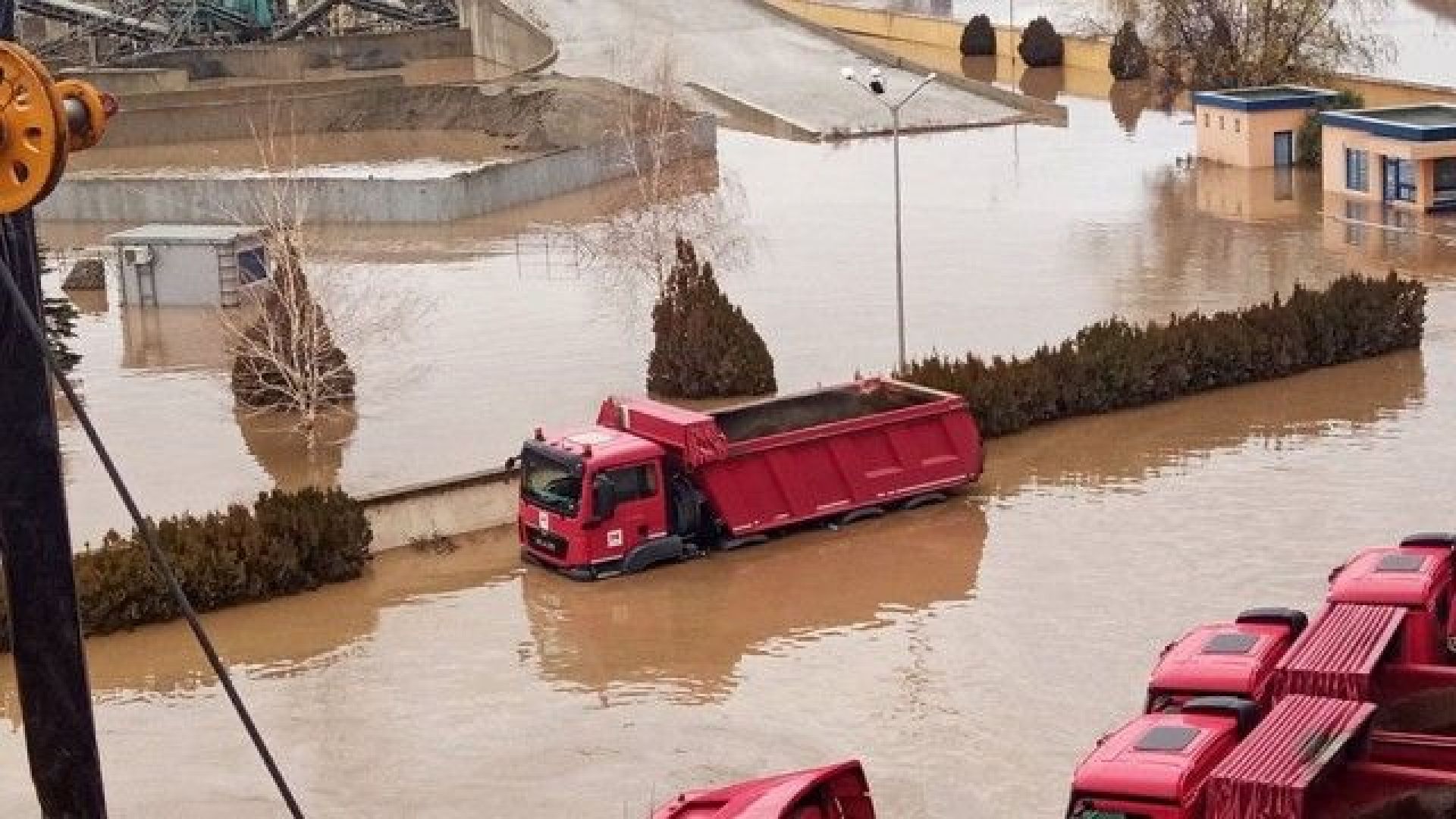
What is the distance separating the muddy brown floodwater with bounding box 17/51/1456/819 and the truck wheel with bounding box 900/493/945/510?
0.11 m

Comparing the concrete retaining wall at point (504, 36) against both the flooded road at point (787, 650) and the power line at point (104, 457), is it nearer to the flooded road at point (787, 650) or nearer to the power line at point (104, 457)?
the flooded road at point (787, 650)

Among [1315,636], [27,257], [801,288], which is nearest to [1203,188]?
[801,288]

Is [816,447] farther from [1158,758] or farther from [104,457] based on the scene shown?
[104,457]

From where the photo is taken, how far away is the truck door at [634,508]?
22.6 metres

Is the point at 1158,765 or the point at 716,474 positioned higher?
the point at 716,474

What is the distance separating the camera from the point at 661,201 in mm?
41125

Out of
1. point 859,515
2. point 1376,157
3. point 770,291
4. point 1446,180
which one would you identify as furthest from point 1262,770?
point 1376,157

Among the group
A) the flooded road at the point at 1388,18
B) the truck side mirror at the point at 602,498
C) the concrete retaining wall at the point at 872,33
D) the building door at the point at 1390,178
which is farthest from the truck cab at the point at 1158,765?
the flooded road at the point at 1388,18

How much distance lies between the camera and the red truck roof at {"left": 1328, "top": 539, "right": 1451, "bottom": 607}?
1734 centimetres

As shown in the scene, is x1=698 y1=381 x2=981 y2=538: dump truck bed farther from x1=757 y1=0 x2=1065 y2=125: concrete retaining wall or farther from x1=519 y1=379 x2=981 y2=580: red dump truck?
x1=757 y1=0 x2=1065 y2=125: concrete retaining wall

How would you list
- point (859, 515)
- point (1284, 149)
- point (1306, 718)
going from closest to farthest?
1. point (1306, 718)
2. point (859, 515)
3. point (1284, 149)

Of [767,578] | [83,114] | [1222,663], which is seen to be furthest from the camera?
[767,578]

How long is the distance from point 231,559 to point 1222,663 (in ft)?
33.8

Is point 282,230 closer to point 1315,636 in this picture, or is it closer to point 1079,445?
point 1079,445
